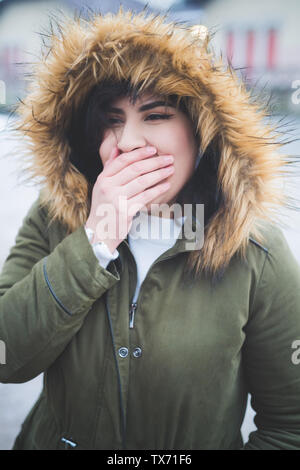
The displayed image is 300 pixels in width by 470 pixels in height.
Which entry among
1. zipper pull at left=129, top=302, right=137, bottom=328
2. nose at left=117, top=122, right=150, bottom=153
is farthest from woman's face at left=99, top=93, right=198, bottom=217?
zipper pull at left=129, top=302, right=137, bottom=328

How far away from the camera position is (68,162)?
107 centimetres

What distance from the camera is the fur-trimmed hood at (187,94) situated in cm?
86

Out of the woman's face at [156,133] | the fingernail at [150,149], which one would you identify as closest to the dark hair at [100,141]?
the woman's face at [156,133]

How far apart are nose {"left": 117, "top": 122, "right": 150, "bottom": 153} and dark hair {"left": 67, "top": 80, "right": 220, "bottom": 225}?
8 centimetres

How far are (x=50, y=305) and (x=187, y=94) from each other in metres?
0.68

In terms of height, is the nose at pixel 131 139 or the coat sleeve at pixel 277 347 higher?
the nose at pixel 131 139

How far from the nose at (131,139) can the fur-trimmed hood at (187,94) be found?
0.40ft

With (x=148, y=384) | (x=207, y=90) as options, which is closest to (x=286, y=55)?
(x=207, y=90)

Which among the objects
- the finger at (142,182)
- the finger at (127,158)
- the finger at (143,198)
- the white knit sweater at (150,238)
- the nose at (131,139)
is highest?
the nose at (131,139)

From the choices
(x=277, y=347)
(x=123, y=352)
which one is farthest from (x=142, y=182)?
(x=277, y=347)

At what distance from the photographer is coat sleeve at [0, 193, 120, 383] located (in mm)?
817

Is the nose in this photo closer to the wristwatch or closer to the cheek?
the cheek

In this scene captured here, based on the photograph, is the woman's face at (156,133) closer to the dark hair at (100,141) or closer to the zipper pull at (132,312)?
the dark hair at (100,141)

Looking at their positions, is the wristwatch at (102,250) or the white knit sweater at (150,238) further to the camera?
the white knit sweater at (150,238)
